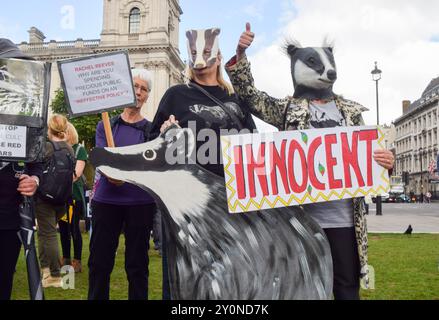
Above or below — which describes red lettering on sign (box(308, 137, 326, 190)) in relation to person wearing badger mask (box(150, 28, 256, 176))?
below

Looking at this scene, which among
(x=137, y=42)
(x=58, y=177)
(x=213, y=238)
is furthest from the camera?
(x=137, y=42)

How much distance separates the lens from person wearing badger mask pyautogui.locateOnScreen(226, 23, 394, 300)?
278 centimetres

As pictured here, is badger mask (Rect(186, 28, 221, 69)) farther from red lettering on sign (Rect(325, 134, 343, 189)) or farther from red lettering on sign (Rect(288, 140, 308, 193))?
red lettering on sign (Rect(325, 134, 343, 189))

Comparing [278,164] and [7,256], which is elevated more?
[278,164]

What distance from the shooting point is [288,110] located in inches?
115

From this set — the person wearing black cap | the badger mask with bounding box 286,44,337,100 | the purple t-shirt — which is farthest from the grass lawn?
the badger mask with bounding box 286,44,337,100

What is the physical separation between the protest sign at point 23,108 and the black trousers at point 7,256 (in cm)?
51

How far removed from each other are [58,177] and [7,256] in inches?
80.9

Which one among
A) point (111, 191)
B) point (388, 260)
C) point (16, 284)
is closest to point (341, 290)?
point (111, 191)

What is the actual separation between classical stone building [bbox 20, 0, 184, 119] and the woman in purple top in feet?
174

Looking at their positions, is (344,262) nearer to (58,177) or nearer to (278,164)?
(278,164)

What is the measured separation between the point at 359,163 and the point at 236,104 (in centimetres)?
90

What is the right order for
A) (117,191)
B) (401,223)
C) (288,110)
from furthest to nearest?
1. (401,223)
2. (117,191)
3. (288,110)

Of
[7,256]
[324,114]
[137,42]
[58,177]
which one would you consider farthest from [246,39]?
[137,42]
